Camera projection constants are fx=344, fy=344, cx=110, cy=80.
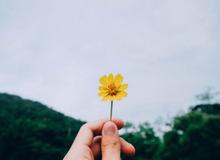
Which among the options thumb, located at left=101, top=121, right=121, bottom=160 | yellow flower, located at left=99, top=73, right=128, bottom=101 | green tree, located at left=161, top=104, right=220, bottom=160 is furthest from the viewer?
green tree, located at left=161, top=104, right=220, bottom=160

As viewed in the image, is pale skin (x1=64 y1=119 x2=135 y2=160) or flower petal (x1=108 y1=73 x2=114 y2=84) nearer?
pale skin (x1=64 y1=119 x2=135 y2=160)

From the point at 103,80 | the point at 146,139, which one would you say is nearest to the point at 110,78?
the point at 103,80

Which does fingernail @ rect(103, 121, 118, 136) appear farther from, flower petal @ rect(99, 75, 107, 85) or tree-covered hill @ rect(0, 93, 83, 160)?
tree-covered hill @ rect(0, 93, 83, 160)

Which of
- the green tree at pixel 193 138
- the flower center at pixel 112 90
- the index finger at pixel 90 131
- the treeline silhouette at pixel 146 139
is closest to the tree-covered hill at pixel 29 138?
the treeline silhouette at pixel 146 139

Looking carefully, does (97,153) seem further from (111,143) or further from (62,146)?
(62,146)

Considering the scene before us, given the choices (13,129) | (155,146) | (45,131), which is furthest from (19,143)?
(155,146)

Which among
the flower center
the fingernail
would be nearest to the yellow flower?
the flower center
